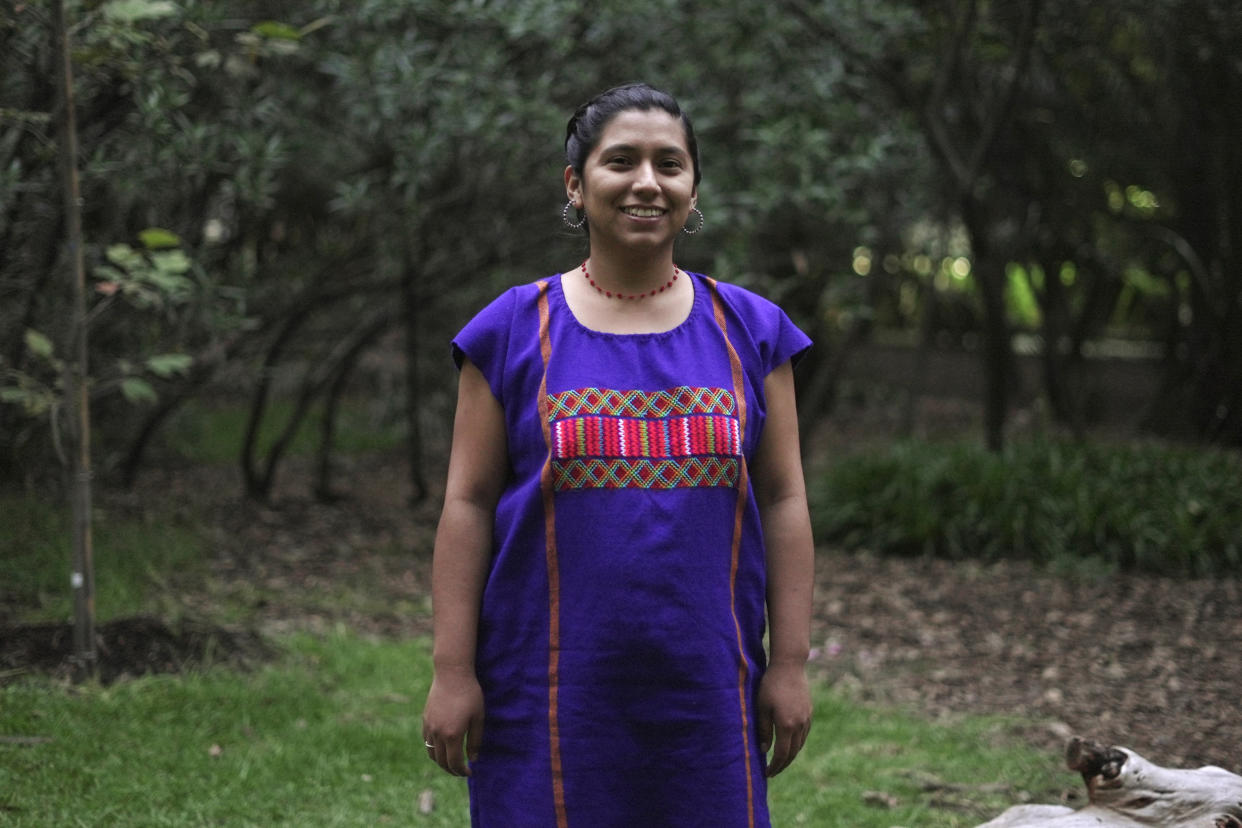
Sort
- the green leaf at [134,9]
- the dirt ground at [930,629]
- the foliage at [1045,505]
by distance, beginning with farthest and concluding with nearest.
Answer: the foliage at [1045,505] < the dirt ground at [930,629] < the green leaf at [134,9]

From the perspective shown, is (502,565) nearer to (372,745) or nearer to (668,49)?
(372,745)

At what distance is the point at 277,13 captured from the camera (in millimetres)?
6191

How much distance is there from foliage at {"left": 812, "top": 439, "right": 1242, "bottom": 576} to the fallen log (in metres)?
3.92

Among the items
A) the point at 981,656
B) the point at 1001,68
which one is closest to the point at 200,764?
the point at 981,656

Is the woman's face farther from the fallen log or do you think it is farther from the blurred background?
the blurred background

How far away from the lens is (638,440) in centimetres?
194

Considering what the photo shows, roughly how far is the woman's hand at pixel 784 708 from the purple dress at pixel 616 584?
0.15 feet

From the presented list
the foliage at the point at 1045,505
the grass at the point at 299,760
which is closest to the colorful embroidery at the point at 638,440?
the grass at the point at 299,760

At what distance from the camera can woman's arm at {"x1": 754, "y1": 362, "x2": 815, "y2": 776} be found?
205 cm

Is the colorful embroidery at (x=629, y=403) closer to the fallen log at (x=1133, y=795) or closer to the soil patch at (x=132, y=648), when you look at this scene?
the fallen log at (x=1133, y=795)

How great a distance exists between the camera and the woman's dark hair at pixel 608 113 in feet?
6.73

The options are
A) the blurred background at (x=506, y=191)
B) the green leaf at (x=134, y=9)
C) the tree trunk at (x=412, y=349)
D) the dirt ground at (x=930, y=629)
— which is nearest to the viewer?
the green leaf at (x=134, y=9)

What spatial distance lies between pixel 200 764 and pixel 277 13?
3.82m

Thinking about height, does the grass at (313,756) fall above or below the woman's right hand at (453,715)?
below
